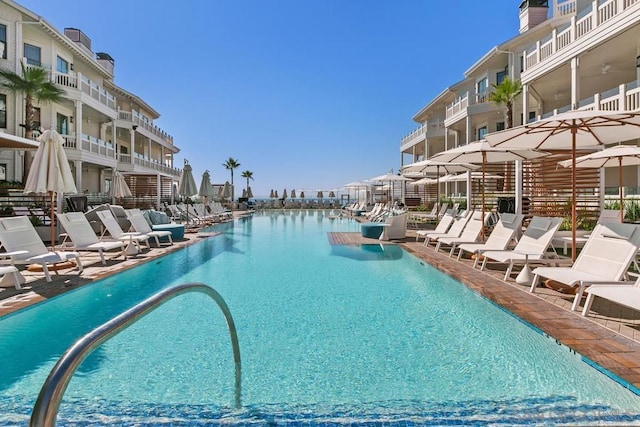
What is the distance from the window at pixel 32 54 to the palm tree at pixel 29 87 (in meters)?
1.60

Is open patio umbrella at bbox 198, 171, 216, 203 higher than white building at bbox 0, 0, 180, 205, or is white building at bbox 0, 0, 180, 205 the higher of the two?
white building at bbox 0, 0, 180, 205

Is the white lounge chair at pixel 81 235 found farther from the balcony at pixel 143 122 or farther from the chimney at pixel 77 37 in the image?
the chimney at pixel 77 37

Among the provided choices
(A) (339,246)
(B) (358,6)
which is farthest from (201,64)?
(A) (339,246)

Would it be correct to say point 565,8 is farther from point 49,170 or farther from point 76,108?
point 76,108

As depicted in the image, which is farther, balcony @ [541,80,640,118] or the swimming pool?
balcony @ [541,80,640,118]

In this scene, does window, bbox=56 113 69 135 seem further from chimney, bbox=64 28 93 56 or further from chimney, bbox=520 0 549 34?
chimney, bbox=520 0 549 34

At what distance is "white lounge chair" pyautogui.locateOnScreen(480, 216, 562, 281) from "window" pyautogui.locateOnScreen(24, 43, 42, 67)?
2209cm

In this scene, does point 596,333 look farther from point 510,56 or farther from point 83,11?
point 83,11

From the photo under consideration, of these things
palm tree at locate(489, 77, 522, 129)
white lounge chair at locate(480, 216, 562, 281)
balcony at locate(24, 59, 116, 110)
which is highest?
balcony at locate(24, 59, 116, 110)

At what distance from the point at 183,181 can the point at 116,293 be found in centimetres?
1407

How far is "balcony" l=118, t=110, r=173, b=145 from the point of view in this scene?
91.3 ft

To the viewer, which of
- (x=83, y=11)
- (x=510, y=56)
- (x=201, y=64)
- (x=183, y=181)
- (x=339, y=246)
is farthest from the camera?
(x=201, y=64)

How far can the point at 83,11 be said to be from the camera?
969 inches

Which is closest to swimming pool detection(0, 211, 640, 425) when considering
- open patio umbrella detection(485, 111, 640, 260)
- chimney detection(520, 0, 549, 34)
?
open patio umbrella detection(485, 111, 640, 260)
